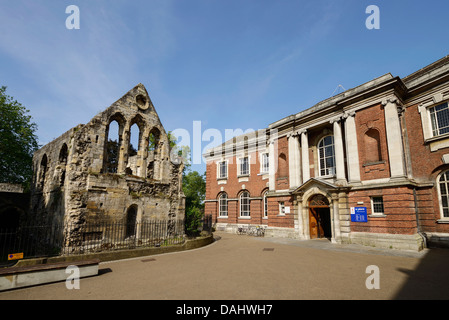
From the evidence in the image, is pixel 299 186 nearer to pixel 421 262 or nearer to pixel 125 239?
pixel 421 262

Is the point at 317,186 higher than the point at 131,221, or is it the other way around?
the point at 317,186

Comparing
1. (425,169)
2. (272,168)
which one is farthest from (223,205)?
(425,169)

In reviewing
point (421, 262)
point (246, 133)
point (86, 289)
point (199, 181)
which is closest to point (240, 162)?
point (246, 133)

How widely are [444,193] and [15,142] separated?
34805 mm

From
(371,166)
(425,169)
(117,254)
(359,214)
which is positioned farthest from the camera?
(371,166)

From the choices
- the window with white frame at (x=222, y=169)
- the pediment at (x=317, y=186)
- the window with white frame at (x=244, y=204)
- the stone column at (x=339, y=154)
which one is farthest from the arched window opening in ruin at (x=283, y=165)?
the window with white frame at (x=222, y=169)

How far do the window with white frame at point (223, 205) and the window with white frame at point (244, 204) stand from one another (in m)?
2.14

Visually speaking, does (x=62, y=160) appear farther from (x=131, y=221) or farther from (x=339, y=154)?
(x=339, y=154)

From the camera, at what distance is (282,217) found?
18.9m

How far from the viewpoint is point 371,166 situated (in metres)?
14.3

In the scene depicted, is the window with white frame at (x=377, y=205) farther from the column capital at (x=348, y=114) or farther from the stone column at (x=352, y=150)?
the column capital at (x=348, y=114)

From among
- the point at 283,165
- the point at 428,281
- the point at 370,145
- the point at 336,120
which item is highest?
the point at 336,120

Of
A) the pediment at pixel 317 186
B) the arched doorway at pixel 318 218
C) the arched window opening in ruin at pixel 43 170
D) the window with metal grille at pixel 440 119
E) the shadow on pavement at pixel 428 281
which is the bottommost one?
the shadow on pavement at pixel 428 281

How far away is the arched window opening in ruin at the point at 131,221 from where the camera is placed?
43.8 ft
